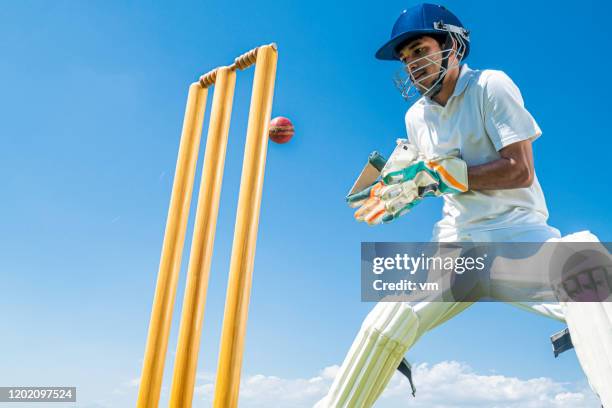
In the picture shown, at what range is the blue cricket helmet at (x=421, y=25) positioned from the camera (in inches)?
79.0

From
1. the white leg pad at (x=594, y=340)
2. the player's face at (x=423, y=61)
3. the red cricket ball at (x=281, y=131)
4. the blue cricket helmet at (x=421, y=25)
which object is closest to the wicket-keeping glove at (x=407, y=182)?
the player's face at (x=423, y=61)

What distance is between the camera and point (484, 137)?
1.92 m

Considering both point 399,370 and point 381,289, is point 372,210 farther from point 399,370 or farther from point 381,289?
point 399,370

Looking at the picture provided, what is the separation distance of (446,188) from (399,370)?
67 cm

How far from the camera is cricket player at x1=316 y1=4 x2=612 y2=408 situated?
1.83 meters

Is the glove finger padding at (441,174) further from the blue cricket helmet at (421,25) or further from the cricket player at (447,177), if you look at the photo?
the blue cricket helmet at (421,25)

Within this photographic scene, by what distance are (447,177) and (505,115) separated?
0.28 m

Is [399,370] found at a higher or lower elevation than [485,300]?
lower

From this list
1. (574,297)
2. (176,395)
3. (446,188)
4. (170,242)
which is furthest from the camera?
(170,242)

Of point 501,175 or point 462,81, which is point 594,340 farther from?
point 462,81

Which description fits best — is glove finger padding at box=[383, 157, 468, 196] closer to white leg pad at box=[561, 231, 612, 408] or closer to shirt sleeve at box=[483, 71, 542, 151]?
shirt sleeve at box=[483, 71, 542, 151]

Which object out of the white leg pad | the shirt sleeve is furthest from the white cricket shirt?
the white leg pad

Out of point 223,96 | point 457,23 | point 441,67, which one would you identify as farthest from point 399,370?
point 223,96

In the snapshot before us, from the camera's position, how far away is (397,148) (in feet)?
6.42
